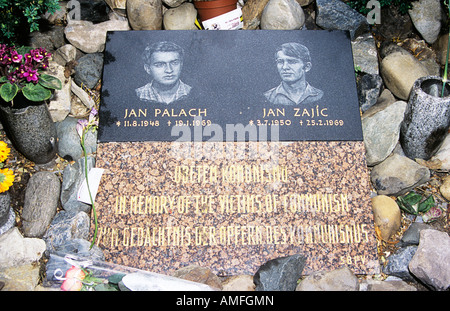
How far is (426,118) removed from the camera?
3.49 m

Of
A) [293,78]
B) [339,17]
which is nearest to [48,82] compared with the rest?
[293,78]

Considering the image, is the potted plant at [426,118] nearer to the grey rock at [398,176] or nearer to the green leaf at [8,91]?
the grey rock at [398,176]

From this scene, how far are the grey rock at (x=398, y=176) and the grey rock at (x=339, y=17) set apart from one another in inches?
58.2

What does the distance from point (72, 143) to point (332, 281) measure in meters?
2.56

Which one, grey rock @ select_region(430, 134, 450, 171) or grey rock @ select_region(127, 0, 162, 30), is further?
grey rock @ select_region(127, 0, 162, 30)

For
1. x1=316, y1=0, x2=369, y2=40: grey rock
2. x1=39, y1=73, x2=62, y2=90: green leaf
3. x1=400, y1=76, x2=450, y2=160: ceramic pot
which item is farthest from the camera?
x1=316, y1=0, x2=369, y2=40: grey rock

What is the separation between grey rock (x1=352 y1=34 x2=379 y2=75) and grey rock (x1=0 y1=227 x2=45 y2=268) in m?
3.43

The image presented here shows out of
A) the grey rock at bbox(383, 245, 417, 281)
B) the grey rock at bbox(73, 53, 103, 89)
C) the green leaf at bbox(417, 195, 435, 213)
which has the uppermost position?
the grey rock at bbox(73, 53, 103, 89)

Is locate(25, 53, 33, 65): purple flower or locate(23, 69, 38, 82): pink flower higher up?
locate(25, 53, 33, 65): purple flower

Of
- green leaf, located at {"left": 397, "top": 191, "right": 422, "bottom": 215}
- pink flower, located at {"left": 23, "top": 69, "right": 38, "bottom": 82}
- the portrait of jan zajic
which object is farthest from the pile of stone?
pink flower, located at {"left": 23, "top": 69, "right": 38, "bottom": 82}

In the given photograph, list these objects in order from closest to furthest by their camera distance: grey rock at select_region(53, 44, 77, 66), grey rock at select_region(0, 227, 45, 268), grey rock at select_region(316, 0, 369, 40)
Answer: grey rock at select_region(0, 227, 45, 268) → grey rock at select_region(53, 44, 77, 66) → grey rock at select_region(316, 0, 369, 40)

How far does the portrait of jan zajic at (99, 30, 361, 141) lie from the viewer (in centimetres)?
365

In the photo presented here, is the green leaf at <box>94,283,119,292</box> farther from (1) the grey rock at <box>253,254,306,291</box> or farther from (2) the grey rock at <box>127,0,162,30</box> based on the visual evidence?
(2) the grey rock at <box>127,0,162,30</box>

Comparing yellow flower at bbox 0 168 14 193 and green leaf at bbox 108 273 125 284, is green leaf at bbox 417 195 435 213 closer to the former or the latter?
green leaf at bbox 108 273 125 284
